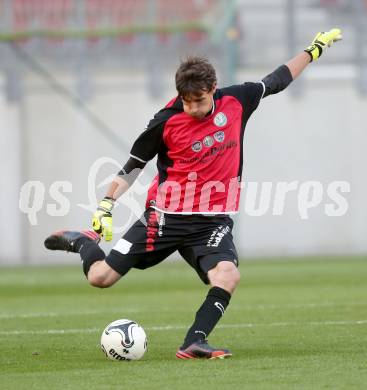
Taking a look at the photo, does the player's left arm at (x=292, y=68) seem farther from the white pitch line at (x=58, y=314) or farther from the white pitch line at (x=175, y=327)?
the white pitch line at (x=58, y=314)

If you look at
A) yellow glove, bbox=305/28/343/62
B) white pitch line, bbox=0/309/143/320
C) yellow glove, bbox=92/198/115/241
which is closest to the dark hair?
yellow glove, bbox=92/198/115/241

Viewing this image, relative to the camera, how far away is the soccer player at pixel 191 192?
26.2ft

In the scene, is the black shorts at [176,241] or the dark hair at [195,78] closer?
the dark hair at [195,78]

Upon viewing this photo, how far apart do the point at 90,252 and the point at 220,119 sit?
4.64 ft

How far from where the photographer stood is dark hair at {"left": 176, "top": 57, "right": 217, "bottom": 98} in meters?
7.71

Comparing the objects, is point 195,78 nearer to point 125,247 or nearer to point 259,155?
point 125,247

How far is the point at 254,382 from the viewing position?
6512 mm

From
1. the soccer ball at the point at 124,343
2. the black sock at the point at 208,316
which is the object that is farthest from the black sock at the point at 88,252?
the black sock at the point at 208,316

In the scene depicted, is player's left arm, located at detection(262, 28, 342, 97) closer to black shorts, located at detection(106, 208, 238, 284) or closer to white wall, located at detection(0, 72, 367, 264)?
black shorts, located at detection(106, 208, 238, 284)

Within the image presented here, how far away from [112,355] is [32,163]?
52.5ft

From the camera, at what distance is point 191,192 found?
26.6ft

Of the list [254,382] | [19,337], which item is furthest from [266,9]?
[254,382]

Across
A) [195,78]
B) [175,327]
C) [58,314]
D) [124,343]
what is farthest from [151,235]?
[58,314]

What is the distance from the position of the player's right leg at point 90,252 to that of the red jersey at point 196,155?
59 centimetres
